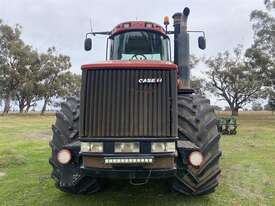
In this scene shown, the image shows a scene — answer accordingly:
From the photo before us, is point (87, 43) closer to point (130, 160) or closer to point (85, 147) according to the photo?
point (85, 147)

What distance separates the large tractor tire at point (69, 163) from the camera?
490 cm

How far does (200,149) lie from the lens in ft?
16.3

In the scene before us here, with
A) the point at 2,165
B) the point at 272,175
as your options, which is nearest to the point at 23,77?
the point at 2,165

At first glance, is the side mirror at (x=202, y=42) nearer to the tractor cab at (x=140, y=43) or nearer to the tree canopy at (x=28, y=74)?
the tractor cab at (x=140, y=43)

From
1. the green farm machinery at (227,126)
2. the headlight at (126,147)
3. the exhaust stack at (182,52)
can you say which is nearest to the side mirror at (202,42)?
the exhaust stack at (182,52)

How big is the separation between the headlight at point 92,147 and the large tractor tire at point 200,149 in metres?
1.12

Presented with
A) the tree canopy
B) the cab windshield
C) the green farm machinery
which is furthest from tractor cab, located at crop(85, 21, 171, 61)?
the tree canopy

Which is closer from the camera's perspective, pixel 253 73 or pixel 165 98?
pixel 165 98

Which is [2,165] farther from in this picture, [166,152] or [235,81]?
[235,81]

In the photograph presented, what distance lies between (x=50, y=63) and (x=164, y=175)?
145ft

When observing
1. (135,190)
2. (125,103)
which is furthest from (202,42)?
(125,103)

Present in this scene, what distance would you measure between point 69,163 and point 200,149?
166 centimetres

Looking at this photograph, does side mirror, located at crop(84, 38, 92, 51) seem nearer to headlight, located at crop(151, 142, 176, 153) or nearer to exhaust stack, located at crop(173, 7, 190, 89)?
exhaust stack, located at crop(173, 7, 190, 89)

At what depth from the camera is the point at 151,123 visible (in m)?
4.64
